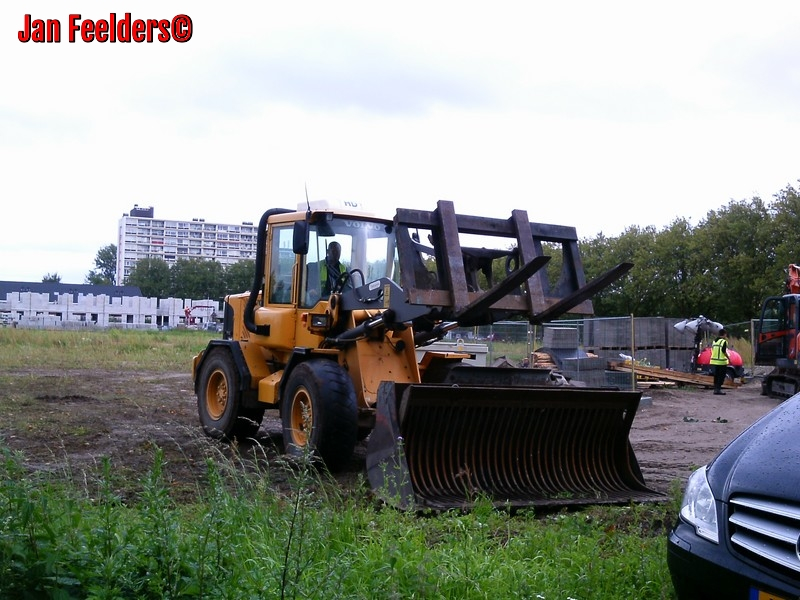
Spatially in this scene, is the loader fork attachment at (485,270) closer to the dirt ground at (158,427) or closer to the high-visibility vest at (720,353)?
the dirt ground at (158,427)

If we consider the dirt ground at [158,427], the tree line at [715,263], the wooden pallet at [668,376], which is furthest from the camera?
the tree line at [715,263]

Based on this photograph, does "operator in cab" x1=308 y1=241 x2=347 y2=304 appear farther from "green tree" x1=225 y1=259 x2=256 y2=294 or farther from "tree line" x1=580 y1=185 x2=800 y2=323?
"green tree" x1=225 y1=259 x2=256 y2=294

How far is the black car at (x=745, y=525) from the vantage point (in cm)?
377

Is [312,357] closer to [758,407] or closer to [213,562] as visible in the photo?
[213,562]

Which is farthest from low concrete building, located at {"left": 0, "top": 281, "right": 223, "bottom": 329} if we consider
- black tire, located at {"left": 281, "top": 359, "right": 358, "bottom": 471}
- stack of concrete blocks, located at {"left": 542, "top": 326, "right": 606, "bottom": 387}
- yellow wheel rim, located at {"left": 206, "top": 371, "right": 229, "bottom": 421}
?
black tire, located at {"left": 281, "top": 359, "right": 358, "bottom": 471}

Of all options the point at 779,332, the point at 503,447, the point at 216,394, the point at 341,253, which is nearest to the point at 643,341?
the point at 779,332

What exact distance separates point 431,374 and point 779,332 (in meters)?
16.7

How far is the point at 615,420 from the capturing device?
8.41 metres

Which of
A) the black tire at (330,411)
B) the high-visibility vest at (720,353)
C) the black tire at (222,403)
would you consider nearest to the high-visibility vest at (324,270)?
the black tire at (330,411)

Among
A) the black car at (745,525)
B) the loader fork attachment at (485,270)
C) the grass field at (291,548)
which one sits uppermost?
the loader fork attachment at (485,270)

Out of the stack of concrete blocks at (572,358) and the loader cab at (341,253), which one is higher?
the loader cab at (341,253)

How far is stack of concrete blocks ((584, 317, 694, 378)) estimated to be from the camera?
86.5ft

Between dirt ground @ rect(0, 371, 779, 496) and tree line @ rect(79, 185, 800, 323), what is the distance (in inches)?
749

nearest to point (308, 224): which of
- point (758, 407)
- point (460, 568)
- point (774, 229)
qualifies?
point (460, 568)
